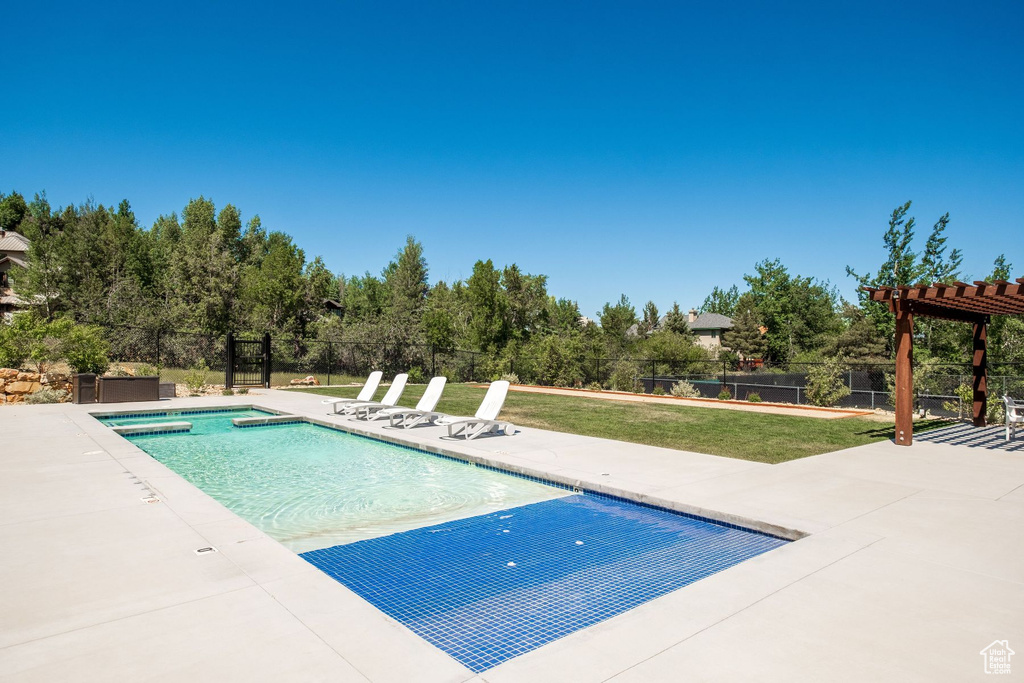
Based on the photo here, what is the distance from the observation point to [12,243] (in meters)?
43.2

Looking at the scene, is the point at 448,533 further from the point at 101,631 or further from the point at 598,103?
the point at 598,103

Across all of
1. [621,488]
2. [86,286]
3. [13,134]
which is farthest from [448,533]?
[13,134]

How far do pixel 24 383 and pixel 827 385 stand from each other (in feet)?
70.0

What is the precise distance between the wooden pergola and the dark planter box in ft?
53.3

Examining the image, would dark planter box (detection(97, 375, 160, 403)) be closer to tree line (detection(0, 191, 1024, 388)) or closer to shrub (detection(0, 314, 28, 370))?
shrub (detection(0, 314, 28, 370))

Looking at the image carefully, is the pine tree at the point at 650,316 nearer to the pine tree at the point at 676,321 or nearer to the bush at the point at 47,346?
the pine tree at the point at 676,321

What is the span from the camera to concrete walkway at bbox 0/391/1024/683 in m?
2.68

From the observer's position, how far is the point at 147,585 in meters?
3.54

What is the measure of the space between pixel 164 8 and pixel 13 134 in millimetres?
26477

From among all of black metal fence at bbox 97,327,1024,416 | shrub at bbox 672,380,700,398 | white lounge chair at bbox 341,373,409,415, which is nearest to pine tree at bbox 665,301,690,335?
black metal fence at bbox 97,327,1024,416

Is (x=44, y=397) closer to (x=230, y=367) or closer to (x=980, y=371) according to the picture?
(x=230, y=367)

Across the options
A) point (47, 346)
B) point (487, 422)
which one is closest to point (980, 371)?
point (487, 422)

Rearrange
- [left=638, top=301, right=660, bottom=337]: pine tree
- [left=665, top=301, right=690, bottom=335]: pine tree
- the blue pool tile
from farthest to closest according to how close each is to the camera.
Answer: [left=638, top=301, right=660, bottom=337]: pine tree
[left=665, top=301, right=690, bottom=335]: pine tree
the blue pool tile

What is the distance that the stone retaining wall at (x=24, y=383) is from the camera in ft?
45.8
